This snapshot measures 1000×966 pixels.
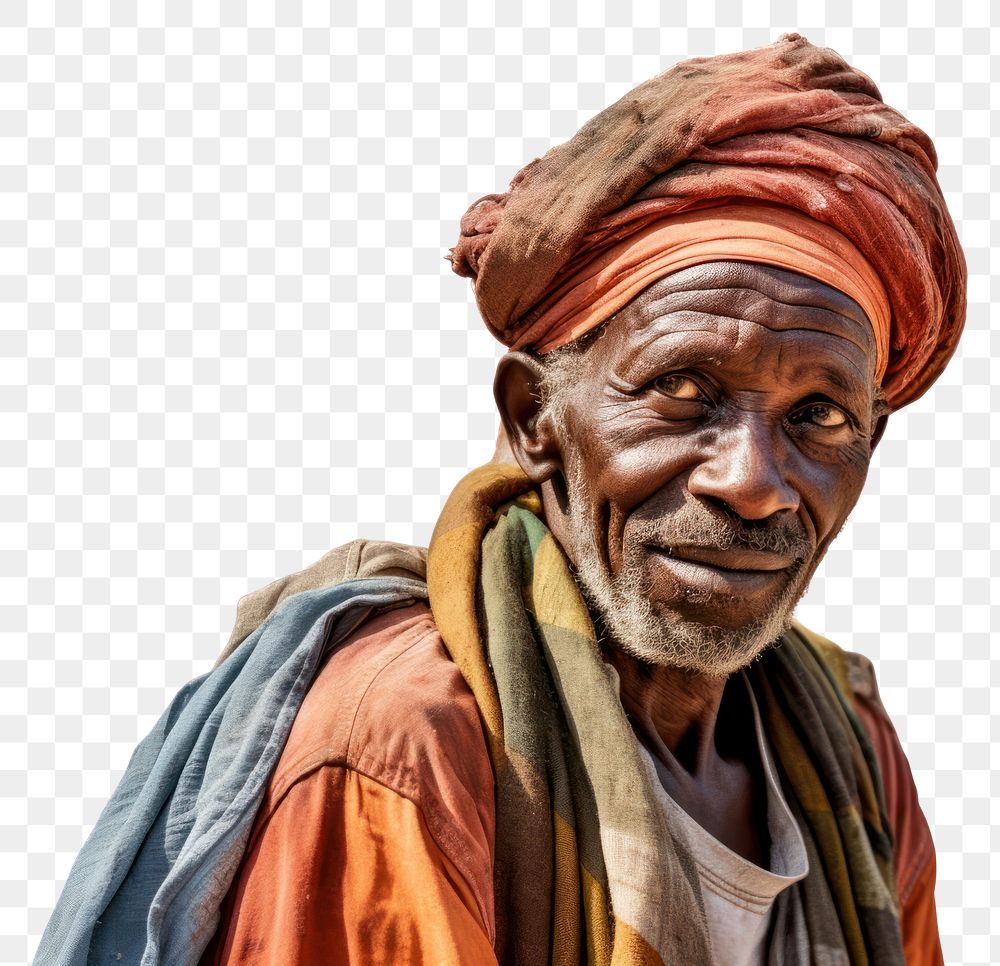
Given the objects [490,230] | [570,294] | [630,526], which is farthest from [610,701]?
[490,230]

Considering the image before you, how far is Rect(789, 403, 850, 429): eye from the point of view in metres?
3.13

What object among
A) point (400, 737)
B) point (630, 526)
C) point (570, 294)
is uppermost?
point (570, 294)

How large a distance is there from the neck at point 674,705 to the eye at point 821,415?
0.61m

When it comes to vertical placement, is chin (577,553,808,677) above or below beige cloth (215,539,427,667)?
below

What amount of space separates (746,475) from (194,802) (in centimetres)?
119

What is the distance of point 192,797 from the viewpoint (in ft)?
9.41

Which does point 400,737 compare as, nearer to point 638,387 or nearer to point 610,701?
point 610,701

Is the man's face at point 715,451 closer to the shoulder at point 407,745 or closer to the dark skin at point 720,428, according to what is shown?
the dark skin at point 720,428

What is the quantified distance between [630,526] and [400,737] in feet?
2.27

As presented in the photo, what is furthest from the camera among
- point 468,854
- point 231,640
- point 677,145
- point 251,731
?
point 231,640

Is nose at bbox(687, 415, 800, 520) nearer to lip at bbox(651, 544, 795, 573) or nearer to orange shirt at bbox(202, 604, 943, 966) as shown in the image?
lip at bbox(651, 544, 795, 573)

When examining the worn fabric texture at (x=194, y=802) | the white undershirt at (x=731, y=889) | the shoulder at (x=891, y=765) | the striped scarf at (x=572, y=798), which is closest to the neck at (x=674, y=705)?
the white undershirt at (x=731, y=889)

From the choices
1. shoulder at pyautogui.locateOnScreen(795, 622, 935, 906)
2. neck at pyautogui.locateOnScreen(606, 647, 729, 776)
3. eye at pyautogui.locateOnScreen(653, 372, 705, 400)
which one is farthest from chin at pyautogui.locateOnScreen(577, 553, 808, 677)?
shoulder at pyautogui.locateOnScreen(795, 622, 935, 906)

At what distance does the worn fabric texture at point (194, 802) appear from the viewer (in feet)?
8.72
